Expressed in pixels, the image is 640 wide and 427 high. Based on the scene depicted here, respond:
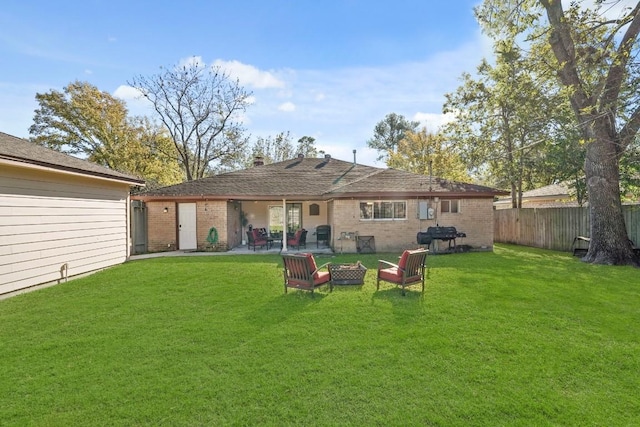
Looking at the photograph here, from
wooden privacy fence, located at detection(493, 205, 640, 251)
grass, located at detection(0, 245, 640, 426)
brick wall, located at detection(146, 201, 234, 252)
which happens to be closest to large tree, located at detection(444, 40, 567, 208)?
wooden privacy fence, located at detection(493, 205, 640, 251)

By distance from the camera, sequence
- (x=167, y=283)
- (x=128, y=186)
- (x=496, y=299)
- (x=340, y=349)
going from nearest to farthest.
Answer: (x=340, y=349)
(x=496, y=299)
(x=167, y=283)
(x=128, y=186)

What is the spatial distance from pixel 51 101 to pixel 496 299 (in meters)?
31.4

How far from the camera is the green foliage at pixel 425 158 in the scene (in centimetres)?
2830

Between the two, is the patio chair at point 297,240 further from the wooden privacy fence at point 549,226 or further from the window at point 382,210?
the wooden privacy fence at point 549,226

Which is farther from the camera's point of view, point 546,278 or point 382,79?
point 382,79

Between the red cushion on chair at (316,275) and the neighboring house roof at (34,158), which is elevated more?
the neighboring house roof at (34,158)

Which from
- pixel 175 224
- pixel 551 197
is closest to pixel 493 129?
pixel 551 197

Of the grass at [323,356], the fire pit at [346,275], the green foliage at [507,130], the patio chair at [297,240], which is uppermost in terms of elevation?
the green foliage at [507,130]

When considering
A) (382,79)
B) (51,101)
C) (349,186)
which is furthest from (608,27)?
(51,101)

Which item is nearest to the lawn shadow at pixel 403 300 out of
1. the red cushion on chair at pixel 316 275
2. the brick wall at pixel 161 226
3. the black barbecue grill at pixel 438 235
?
the red cushion on chair at pixel 316 275

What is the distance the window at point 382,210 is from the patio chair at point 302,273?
7.01 metres

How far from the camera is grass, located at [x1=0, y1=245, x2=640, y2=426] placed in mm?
3000

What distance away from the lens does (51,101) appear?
2378 centimetres

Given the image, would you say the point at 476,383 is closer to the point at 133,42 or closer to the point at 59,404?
the point at 59,404
